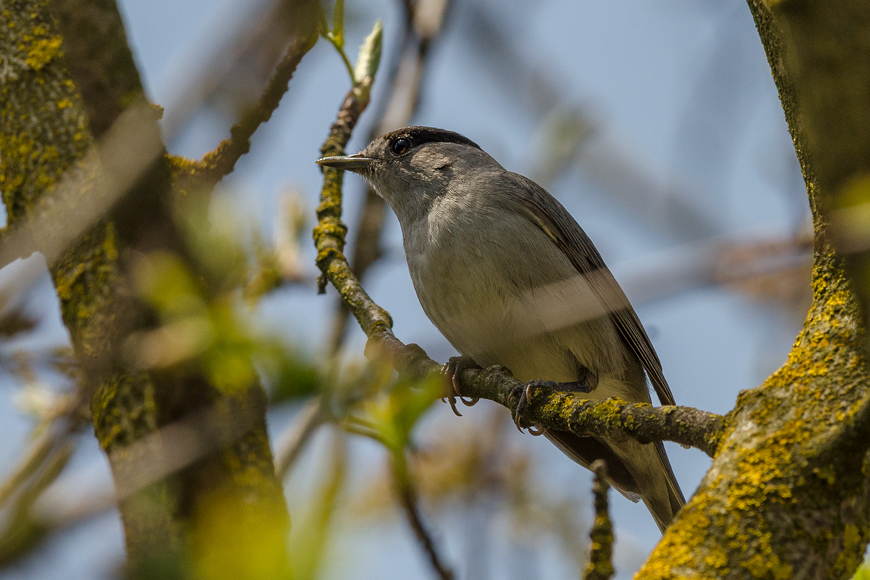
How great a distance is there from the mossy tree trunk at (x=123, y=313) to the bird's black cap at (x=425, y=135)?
2932 millimetres

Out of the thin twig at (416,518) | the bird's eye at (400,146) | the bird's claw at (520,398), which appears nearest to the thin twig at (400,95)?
the bird's eye at (400,146)

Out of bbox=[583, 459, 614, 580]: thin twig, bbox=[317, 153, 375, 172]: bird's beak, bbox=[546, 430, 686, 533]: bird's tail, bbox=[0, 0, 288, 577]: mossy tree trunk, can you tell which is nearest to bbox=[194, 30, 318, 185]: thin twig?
bbox=[0, 0, 288, 577]: mossy tree trunk

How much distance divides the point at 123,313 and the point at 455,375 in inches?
82.9

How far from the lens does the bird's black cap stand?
5781 mm

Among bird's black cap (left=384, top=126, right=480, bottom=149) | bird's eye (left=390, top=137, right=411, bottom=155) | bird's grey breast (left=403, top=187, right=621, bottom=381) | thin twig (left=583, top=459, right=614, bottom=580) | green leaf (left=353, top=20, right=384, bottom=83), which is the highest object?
bird's black cap (left=384, top=126, right=480, bottom=149)

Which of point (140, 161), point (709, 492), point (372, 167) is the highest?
point (372, 167)

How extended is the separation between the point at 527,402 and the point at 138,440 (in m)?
1.58

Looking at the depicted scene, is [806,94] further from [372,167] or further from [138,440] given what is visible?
[372,167]

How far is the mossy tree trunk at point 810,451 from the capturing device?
1.44 m

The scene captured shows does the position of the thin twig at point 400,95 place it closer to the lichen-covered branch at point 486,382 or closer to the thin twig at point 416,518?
the lichen-covered branch at point 486,382

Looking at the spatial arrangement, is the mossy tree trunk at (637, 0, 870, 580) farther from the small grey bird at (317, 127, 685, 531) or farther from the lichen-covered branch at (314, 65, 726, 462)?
the small grey bird at (317, 127, 685, 531)

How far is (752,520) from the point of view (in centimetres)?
188

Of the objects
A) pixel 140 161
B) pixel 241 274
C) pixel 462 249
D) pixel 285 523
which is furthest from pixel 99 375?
pixel 462 249

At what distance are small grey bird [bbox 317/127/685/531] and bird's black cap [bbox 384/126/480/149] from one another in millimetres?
344
